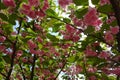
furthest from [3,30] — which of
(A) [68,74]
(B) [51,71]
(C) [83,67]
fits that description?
(A) [68,74]

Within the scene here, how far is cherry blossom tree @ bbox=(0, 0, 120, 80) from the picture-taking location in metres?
4.36

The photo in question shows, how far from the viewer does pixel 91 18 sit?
4449 millimetres

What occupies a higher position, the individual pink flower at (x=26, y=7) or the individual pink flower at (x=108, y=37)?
the individual pink flower at (x=26, y=7)

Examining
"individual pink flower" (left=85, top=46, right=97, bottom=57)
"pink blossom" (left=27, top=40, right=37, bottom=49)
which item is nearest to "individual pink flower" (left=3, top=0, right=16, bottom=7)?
"pink blossom" (left=27, top=40, right=37, bottom=49)

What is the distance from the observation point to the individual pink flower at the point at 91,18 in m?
4.35

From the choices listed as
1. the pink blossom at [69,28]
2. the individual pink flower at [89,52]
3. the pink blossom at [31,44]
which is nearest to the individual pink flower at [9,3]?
the pink blossom at [69,28]

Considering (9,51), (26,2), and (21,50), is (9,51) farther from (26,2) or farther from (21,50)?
(26,2)

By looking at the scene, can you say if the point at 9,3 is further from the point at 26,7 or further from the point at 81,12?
the point at 81,12

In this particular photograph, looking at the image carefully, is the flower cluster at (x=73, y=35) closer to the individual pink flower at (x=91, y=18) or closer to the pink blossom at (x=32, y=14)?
the pink blossom at (x=32, y=14)

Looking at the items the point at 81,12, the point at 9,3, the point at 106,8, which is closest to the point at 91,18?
the point at 81,12

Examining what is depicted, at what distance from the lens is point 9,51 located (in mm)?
7102

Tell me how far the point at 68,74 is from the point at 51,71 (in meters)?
1.54

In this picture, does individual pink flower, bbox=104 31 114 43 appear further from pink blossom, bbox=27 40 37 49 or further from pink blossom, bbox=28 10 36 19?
pink blossom, bbox=27 40 37 49

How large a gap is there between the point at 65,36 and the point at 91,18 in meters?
1.37
